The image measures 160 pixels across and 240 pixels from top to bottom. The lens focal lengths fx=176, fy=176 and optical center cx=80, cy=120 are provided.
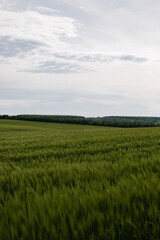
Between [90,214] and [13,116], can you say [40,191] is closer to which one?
[90,214]

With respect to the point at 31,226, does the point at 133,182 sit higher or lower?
higher

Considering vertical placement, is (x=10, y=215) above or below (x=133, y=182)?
below

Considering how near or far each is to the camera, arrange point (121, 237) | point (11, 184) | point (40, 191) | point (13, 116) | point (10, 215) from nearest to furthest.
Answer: point (121, 237), point (10, 215), point (40, 191), point (11, 184), point (13, 116)

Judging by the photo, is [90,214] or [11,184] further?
[11,184]

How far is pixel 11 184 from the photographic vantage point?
2500mm

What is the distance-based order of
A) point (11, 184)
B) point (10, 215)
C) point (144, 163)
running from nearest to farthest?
point (10, 215)
point (11, 184)
point (144, 163)

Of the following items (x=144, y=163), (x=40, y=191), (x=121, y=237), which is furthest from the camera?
(x=144, y=163)

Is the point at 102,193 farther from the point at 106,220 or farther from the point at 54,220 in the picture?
the point at 54,220

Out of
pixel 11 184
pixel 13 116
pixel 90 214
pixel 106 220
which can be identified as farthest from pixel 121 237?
pixel 13 116

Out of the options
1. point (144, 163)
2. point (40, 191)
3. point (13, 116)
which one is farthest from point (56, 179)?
point (13, 116)

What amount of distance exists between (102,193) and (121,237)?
0.53 m

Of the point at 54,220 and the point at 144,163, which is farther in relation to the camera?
the point at 144,163

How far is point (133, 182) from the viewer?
2.09 meters

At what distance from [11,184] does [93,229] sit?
158 cm
